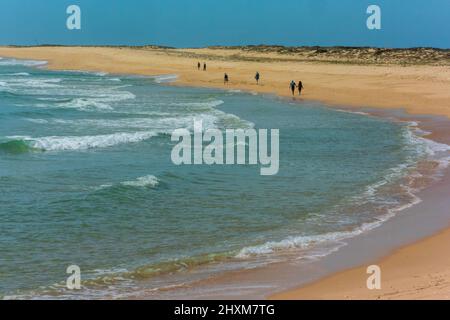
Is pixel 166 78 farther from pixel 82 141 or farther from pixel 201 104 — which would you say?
pixel 82 141

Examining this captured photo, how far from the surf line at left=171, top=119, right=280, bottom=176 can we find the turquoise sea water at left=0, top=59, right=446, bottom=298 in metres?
0.41

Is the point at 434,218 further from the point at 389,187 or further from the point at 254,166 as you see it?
the point at 254,166

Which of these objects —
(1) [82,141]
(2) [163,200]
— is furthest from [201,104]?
(2) [163,200]

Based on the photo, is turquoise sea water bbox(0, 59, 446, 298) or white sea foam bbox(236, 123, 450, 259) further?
white sea foam bbox(236, 123, 450, 259)

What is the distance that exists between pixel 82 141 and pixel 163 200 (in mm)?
8317

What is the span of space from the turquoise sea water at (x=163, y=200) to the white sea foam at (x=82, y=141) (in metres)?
0.03

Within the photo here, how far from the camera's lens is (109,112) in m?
31.6

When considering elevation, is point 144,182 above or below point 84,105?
below

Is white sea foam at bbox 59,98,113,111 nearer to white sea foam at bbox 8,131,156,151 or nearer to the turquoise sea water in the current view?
the turquoise sea water

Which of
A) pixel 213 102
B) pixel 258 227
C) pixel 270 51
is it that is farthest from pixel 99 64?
pixel 258 227

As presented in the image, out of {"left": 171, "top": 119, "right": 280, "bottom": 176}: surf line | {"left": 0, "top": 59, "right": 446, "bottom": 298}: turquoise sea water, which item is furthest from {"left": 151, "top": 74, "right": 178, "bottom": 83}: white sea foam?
{"left": 171, "top": 119, "right": 280, "bottom": 176}: surf line

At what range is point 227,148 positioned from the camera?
19797mm

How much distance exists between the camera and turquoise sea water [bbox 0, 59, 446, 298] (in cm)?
938

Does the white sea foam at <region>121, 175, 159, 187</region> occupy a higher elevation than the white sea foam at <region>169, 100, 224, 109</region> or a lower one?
lower
